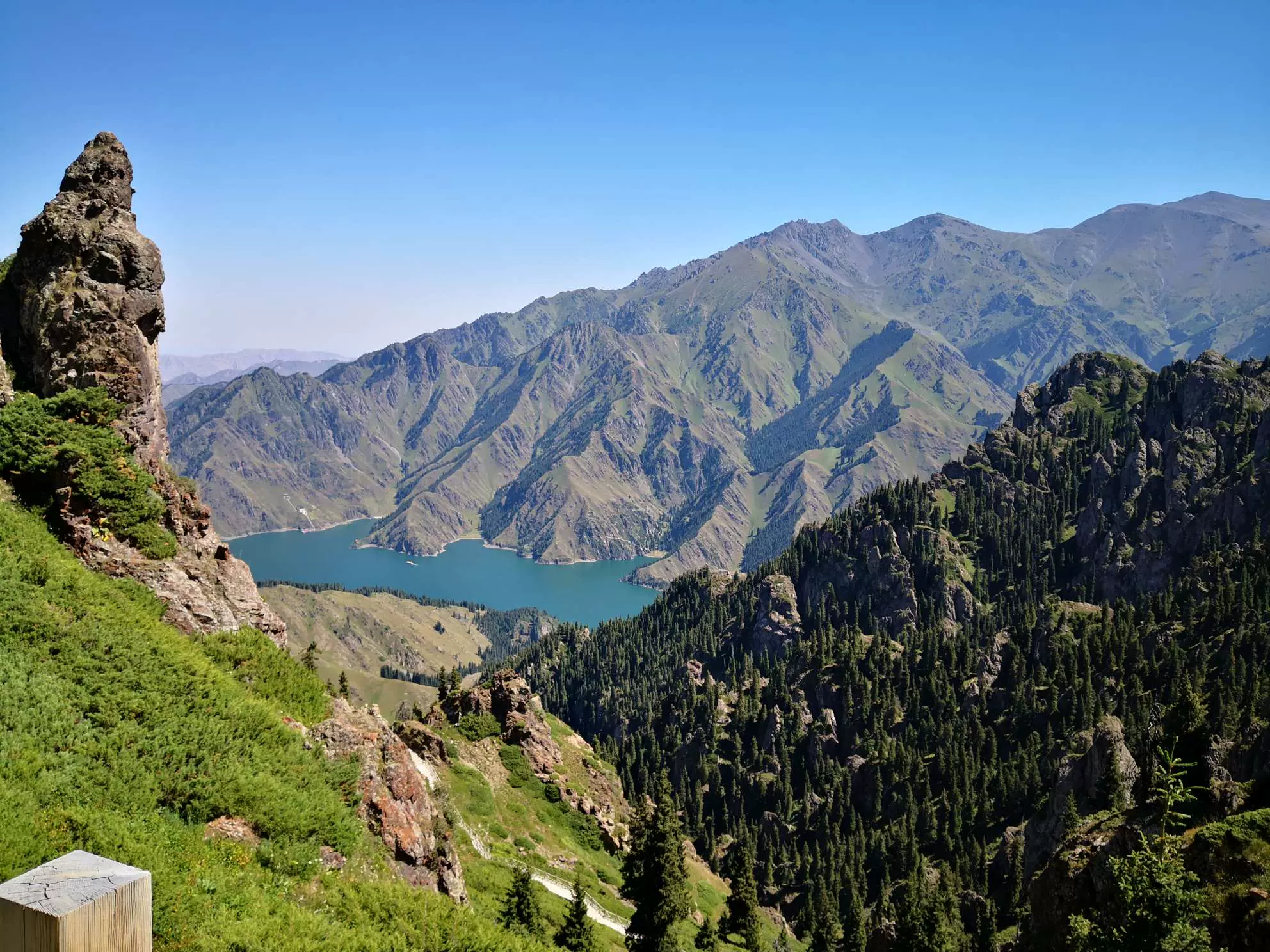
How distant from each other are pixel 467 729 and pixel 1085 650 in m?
142

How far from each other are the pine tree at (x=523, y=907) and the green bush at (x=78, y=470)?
26025 mm

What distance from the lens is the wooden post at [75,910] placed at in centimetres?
515

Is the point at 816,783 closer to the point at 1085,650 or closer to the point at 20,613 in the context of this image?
the point at 1085,650

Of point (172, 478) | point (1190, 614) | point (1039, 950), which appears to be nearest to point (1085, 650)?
point (1190, 614)

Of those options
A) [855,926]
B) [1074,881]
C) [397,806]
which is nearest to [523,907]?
[397,806]

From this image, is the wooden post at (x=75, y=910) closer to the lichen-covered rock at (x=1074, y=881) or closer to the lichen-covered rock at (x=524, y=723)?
the lichen-covered rock at (x=1074, y=881)

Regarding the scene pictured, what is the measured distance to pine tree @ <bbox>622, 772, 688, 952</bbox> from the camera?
58781mm

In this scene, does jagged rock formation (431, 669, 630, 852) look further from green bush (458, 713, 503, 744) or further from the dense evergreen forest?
the dense evergreen forest

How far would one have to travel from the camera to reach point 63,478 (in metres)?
32.2

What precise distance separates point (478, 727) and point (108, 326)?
65628 millimetres

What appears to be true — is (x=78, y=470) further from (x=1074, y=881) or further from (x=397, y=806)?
(x=1074, y=881)

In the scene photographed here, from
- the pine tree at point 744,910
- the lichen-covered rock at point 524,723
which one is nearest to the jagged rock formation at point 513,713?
the lichen-covered rock at point 524,723

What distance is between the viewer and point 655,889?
59.6m

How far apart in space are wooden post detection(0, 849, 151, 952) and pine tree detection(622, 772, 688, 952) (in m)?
59.7
